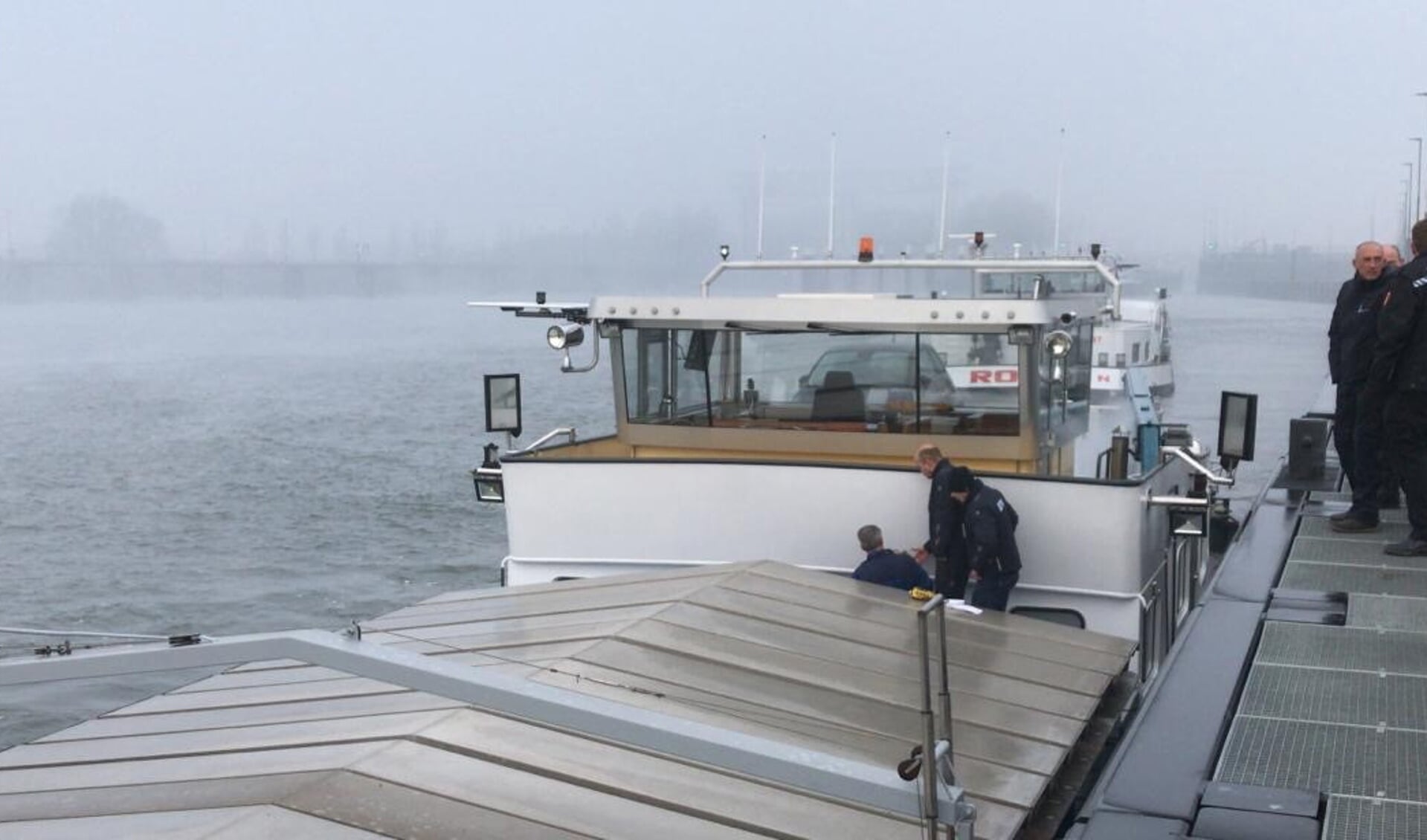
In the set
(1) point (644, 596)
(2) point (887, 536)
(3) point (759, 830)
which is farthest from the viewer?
→ (2) point (887, 536)

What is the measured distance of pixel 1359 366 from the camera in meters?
10.1

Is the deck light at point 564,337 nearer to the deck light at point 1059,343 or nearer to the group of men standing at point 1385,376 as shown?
the deck light at point 1059,343

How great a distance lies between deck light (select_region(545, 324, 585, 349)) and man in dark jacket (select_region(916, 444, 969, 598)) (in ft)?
9.27

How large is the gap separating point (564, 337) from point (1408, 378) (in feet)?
18.0

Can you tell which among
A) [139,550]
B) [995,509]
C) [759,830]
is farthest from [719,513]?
[139,550]

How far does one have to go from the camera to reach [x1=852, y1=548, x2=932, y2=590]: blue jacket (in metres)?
9.24

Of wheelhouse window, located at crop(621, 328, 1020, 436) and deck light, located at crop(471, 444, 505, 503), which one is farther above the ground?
wheelhouse window, located at crop(621, 328, 1020, 436)

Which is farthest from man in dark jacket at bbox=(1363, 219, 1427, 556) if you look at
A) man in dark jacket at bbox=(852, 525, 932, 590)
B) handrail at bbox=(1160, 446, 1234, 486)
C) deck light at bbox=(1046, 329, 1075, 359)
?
man in dark jacket at bbox=(852, 525, 932, 590)

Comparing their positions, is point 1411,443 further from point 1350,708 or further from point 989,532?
point 1350,708

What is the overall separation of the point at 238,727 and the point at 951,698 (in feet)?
9.18

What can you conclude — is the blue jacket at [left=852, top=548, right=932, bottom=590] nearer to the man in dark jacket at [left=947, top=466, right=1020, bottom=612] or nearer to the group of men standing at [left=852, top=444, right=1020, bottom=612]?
the group of men standing at [left=852, top=444, right=1020, bottom=612]

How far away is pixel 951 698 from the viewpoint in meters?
6.58

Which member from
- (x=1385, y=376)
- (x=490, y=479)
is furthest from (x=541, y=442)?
(x=1385, y=376)

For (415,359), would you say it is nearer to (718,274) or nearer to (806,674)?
(718,274)
